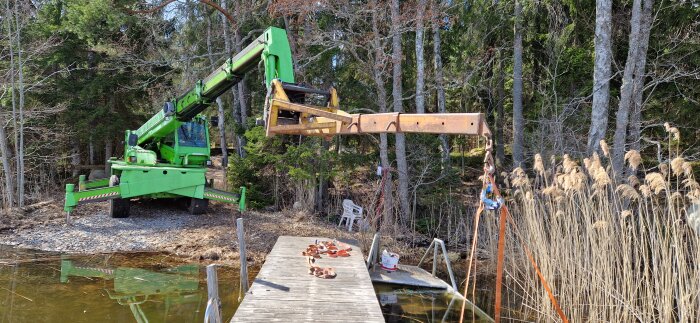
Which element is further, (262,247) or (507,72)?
(507,72)

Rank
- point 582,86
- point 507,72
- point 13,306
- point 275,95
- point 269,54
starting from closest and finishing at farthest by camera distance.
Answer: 1. point 275,95
2. point 13,306
3. point 269,54
4. point 582,86
5. point 507,72

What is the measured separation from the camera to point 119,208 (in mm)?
11031

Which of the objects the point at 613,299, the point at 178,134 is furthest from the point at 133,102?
the point at 613,299

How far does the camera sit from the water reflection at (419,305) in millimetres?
6324

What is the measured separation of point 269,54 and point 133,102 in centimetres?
1315

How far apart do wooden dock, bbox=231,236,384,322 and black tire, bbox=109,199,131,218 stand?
20.8ft

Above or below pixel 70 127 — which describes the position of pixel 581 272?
below

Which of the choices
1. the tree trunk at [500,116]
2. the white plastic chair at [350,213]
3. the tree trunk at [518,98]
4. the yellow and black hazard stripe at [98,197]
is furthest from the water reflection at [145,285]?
the tree trunk at [500,116]

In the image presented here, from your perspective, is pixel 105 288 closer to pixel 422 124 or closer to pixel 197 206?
pixel 197 206

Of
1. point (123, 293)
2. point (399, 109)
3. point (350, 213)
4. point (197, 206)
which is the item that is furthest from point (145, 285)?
point (399, 109)

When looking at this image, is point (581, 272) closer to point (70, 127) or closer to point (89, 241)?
point (89, 241)

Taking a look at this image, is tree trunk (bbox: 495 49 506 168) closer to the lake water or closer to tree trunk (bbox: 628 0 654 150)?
tree trunk (bbox: 628 0 654 150)

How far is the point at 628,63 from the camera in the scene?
9.28m

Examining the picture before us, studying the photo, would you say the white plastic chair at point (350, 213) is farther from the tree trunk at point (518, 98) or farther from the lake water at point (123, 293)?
the tree trunk at point (518, 98)
